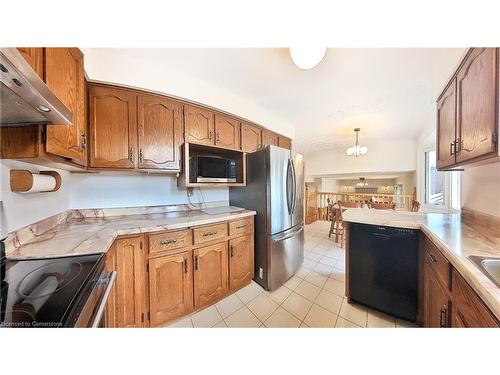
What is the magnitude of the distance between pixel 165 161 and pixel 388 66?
87.0 inches

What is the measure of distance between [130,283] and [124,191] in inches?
36.8

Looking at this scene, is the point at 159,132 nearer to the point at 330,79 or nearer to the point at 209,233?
the point at 209,233

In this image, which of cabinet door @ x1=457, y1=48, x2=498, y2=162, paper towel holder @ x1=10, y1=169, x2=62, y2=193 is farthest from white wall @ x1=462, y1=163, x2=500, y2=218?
paper towel holder @ x1=10, y1=169, x2=62, y2=193

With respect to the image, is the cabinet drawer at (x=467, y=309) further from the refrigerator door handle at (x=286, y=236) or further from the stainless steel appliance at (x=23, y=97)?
the stainless steel appliance at (x=23, y=97)

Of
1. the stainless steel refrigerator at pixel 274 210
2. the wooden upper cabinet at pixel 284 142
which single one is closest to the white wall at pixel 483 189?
the stainless steel refrigerator at pixel 274 210

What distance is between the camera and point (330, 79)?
5.71ft

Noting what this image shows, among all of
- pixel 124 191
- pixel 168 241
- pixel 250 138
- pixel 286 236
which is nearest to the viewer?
pixel 168 241

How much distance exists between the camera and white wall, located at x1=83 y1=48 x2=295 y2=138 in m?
1.33

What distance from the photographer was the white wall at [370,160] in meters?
4.11

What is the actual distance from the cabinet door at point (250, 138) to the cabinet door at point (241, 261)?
1.11m

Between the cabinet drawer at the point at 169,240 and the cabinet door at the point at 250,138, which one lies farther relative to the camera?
the cabinet door at the point at 250,138

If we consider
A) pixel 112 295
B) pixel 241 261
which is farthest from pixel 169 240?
pixel 241 261

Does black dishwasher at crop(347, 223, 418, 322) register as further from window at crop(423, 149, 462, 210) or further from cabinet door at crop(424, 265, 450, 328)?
window at crop(423, 149, 462, 210)
